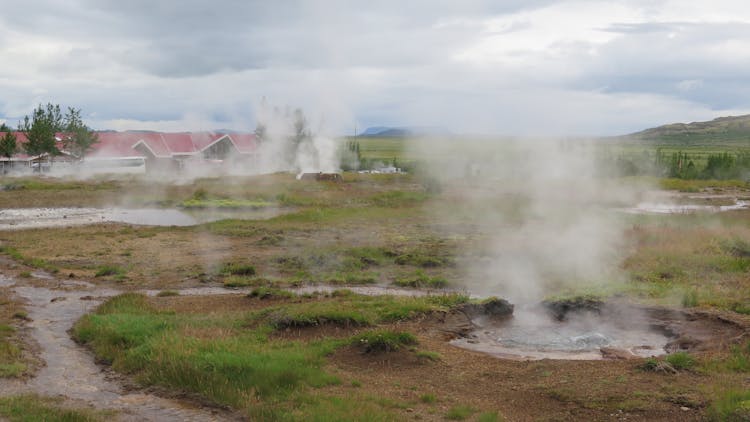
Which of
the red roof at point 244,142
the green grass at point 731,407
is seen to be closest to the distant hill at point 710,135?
the red roof at point 244,142

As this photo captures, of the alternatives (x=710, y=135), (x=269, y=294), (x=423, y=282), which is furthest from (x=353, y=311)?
(x=710, y=135)

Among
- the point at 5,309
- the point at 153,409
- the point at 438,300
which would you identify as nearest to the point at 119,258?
the point at 5,309

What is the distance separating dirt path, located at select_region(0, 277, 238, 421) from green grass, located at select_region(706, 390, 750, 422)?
7620 mm

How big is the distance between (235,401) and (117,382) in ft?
10.3

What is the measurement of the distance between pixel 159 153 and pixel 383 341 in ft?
252

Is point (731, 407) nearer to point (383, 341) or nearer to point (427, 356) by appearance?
point (427, 356)

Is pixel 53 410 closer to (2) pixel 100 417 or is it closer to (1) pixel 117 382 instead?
(2) pixel 100 417

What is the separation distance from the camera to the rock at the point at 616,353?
14.7 m

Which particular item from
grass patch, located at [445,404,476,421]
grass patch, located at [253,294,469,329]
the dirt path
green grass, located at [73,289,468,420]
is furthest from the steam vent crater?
the dirt path

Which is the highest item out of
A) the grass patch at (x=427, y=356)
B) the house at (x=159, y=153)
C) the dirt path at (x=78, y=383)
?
the house at (x=159, y=153)

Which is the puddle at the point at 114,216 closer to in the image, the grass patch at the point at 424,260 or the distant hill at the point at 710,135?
the grass patch at the point at 424,260

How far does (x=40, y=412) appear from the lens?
11.4 metres

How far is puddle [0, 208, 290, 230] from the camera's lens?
136ft

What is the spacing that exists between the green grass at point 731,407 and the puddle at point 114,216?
34.0 meters
